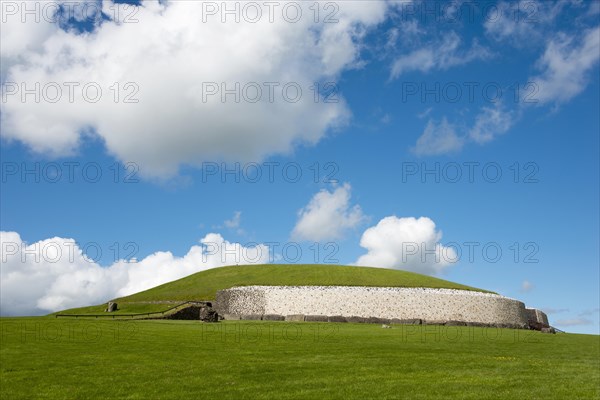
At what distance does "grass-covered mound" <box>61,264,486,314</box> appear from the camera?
7956 centimetres

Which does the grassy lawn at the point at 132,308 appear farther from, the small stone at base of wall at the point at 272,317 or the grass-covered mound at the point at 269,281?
the small stone at base of wall at the point at 272,317

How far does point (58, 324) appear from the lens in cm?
4078

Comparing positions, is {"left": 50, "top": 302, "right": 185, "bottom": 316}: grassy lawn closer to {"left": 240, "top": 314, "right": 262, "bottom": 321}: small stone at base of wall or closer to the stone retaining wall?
{"left": 240, "top": 314, "right": 262, "bottom": 321}: small stone at base of wall

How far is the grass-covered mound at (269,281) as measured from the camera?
79.6 meters

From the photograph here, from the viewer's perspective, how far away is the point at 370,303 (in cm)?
7244

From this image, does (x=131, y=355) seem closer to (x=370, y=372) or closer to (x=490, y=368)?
(x=370, y=372)

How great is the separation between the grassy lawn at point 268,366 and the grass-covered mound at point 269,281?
128ft

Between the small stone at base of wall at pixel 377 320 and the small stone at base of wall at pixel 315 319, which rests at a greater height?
the small stone at base of wall at pixel 315 319

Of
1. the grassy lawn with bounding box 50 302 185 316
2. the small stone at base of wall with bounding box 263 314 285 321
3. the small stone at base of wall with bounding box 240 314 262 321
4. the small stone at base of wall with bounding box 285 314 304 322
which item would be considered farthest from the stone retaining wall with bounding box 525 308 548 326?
the grassy lawn with bounding box 50 302 185 316

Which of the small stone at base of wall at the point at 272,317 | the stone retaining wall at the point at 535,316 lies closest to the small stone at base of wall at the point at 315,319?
the small stone at base of wall at the point at 272,317

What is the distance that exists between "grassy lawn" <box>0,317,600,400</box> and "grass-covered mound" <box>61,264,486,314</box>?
39.1m

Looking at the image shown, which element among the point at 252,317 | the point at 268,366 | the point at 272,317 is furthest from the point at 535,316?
the point at 268,366

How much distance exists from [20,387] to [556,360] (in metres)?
28.4

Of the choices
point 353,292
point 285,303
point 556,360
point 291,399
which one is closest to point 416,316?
point 353,292
